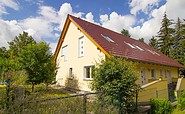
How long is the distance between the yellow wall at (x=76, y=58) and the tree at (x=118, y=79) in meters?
4.98

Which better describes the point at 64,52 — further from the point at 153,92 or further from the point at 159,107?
the point at 159,107

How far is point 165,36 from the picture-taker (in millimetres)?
41656

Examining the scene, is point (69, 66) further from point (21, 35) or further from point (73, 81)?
point (21, 35)

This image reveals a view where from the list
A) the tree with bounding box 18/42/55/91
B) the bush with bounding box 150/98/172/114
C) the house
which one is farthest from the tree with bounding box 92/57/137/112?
the tree with bounding box 18/42/55/91

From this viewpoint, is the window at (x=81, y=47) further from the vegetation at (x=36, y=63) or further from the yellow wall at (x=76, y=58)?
the vegetation at (x=36, y=63)

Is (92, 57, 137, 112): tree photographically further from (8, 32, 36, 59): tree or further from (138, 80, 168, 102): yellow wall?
(8, 32, 36, 59): tree

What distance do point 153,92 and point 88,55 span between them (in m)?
6.57

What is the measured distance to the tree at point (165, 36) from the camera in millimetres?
40562

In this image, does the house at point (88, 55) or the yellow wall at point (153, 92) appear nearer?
the yellow wall at point (153, 92)

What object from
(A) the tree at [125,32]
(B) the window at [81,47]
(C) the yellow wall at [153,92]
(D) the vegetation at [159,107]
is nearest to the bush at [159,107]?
(D) the vegetation at [159,107]

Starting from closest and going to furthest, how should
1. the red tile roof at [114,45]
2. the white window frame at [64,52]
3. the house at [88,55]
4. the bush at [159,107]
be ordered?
the bush at [159,107]
the red tile roof at [114,45]
the house at [88,55]
the white window frame at [64,52]

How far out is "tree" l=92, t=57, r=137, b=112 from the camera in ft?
29.0

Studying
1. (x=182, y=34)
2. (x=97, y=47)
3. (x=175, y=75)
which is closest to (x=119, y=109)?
(x=97, y=47)

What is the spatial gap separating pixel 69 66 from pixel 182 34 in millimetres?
29400
